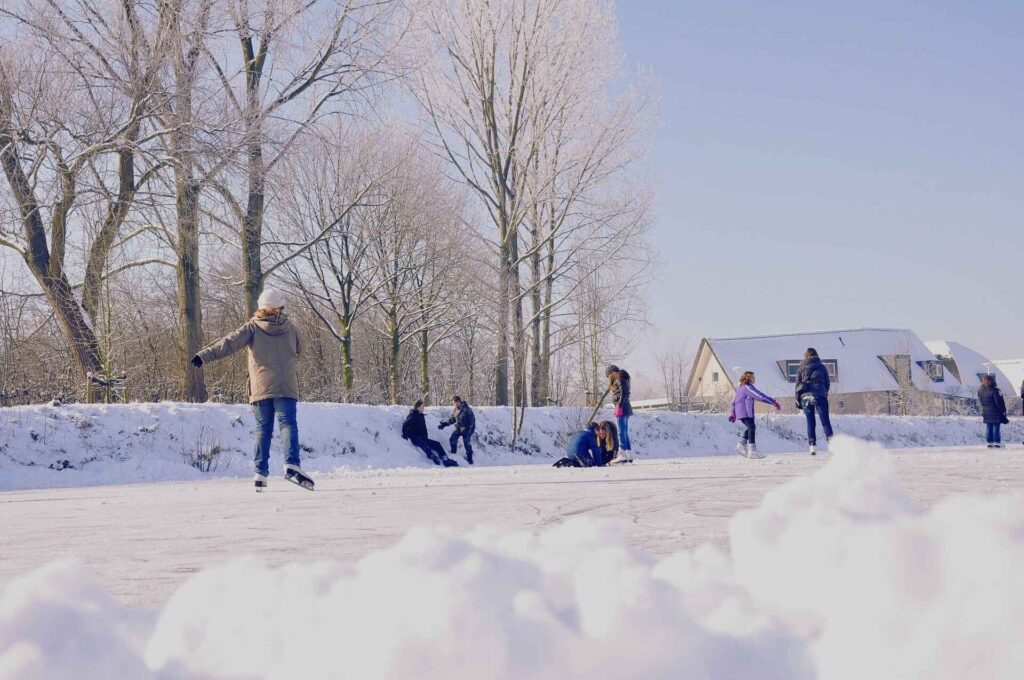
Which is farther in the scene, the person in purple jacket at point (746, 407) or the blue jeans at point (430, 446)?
the blue jeans at point (430, 446)

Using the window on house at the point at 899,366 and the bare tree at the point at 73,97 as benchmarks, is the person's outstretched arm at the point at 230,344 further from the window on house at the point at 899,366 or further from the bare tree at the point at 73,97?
the window on house at the point at 899,366

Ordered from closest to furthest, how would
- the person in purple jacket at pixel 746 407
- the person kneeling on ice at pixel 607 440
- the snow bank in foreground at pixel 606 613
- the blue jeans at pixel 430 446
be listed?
the snow bank in foreground at pixel 606 613
the person kneeling on ice at pixel 607 440
the person in purple jacket at pixel 746 407
the blue jeans at pixel 430 446

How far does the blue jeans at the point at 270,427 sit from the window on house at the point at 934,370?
54928 mm

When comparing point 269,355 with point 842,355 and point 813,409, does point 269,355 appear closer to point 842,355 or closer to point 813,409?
point 813,409

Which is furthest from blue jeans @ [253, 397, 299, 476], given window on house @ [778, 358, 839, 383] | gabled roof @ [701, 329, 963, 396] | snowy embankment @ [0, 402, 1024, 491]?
window on house @ [778, 358, 839, 383]

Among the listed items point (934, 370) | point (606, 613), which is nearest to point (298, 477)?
point (606, 613)

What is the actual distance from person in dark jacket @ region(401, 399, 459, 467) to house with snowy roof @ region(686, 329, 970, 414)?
124ft

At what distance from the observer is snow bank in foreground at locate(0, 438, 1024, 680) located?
1167mm

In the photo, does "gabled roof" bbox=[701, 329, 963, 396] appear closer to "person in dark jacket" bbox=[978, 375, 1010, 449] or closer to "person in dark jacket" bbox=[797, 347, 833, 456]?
"person in dark jacket" bbox=[978, 375, 1010, 449]

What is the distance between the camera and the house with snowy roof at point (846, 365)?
56812mm

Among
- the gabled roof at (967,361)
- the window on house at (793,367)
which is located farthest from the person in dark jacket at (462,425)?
the gabled roof at (967,361)

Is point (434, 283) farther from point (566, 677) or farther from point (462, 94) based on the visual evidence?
point (566, 677)

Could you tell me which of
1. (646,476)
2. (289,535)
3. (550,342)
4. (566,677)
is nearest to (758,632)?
(566,677)

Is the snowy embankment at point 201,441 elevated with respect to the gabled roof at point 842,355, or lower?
lower
